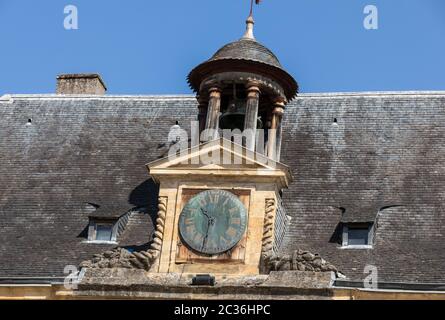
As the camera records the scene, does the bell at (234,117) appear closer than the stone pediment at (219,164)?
No

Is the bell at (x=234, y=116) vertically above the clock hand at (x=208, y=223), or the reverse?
the bell at (x=234, y=116)

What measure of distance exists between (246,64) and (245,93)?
0.90 metres

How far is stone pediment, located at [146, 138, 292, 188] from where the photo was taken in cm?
3050

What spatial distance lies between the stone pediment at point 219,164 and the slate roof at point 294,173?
4.38ft

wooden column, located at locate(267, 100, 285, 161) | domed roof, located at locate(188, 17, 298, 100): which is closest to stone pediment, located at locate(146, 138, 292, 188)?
wooden column, located at locate(267, 100, 285, 161)

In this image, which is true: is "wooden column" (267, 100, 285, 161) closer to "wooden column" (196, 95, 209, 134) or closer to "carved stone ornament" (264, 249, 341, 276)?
"wooden column" (196, 95, 209, 134)

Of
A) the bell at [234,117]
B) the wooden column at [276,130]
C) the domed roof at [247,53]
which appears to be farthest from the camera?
the bell at [234,117]

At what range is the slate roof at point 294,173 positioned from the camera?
30469 millimetres

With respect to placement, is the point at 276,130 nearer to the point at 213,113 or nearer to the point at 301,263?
the point at 213,113

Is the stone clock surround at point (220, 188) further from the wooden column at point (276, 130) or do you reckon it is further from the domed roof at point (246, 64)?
the domed roof at point (246, 64)

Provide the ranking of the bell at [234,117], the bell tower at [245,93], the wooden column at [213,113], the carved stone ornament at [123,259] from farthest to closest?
the bell at [234,117]
the bell tower at [245,93]
the wooden column at [213,113]
the carved stone ornament at [123,259]

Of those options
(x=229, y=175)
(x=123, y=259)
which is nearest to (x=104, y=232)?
(x=123, y=259)

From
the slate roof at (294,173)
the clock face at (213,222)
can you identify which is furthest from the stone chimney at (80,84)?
the clock face at (213,222)
